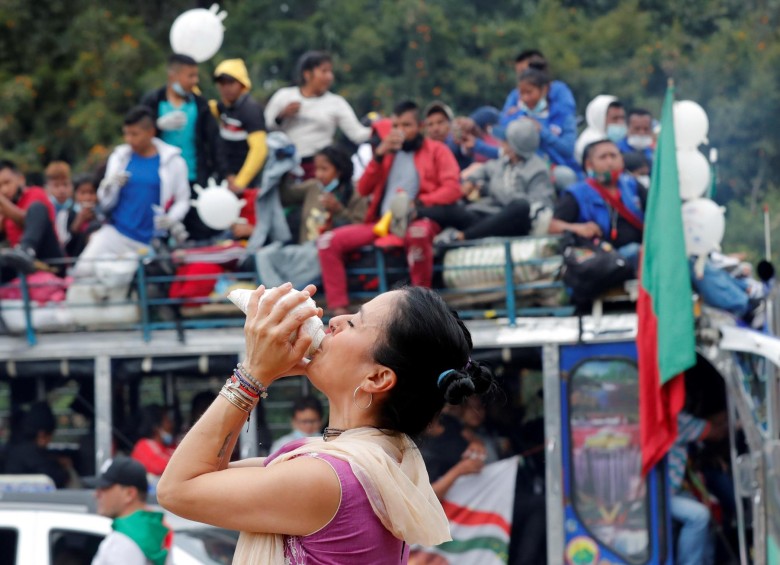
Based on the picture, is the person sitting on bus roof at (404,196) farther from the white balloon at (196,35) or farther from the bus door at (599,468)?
the white balloon at (196,35)

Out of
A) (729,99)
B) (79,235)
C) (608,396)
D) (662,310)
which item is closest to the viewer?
(662,310)

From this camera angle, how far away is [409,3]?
60.7 feet

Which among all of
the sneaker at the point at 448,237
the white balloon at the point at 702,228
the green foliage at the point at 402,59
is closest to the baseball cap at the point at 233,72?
the sneaker at the point at 448,237

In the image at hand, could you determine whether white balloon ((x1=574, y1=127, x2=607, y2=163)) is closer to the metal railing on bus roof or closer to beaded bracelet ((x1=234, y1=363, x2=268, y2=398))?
the metal railing on bus roof

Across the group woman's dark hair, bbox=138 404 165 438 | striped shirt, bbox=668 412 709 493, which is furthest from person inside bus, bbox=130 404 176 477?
striped shirt, bbox=668 412 709 493

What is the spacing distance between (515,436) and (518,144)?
185 centimetres

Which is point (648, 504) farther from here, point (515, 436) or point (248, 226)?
point (248, 226)

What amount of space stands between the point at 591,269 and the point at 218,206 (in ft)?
8.16

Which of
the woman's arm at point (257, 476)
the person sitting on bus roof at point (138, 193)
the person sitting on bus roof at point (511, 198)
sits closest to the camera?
the woman's arm at point (257, 476)

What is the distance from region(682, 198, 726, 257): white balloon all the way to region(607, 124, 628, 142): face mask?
2.37m

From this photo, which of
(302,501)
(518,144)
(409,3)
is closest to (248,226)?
(518,144)

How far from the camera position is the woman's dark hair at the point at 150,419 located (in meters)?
9.22

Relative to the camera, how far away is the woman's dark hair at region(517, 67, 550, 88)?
909 centimetres

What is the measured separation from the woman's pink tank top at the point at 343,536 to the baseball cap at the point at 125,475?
143 inches
